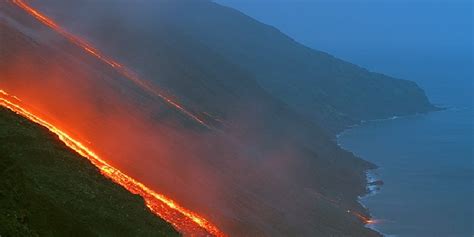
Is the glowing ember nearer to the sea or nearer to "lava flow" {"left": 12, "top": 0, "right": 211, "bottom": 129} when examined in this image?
the sea

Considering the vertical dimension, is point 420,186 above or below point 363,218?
above

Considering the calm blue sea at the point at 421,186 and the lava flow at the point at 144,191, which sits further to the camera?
the calm blue sea at the point at 421,186

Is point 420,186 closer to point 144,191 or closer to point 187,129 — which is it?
point 187,129

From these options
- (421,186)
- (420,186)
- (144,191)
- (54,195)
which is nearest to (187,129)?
(144,191)

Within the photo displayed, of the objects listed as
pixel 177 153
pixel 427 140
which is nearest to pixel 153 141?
pixel 177 153

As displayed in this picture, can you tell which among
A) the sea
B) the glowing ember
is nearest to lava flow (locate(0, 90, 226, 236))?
the sea

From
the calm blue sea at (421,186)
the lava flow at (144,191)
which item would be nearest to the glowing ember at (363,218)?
the calm blue sea at (421,186)

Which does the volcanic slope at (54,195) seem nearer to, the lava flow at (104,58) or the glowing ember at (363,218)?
the lava flow at (104,58)
